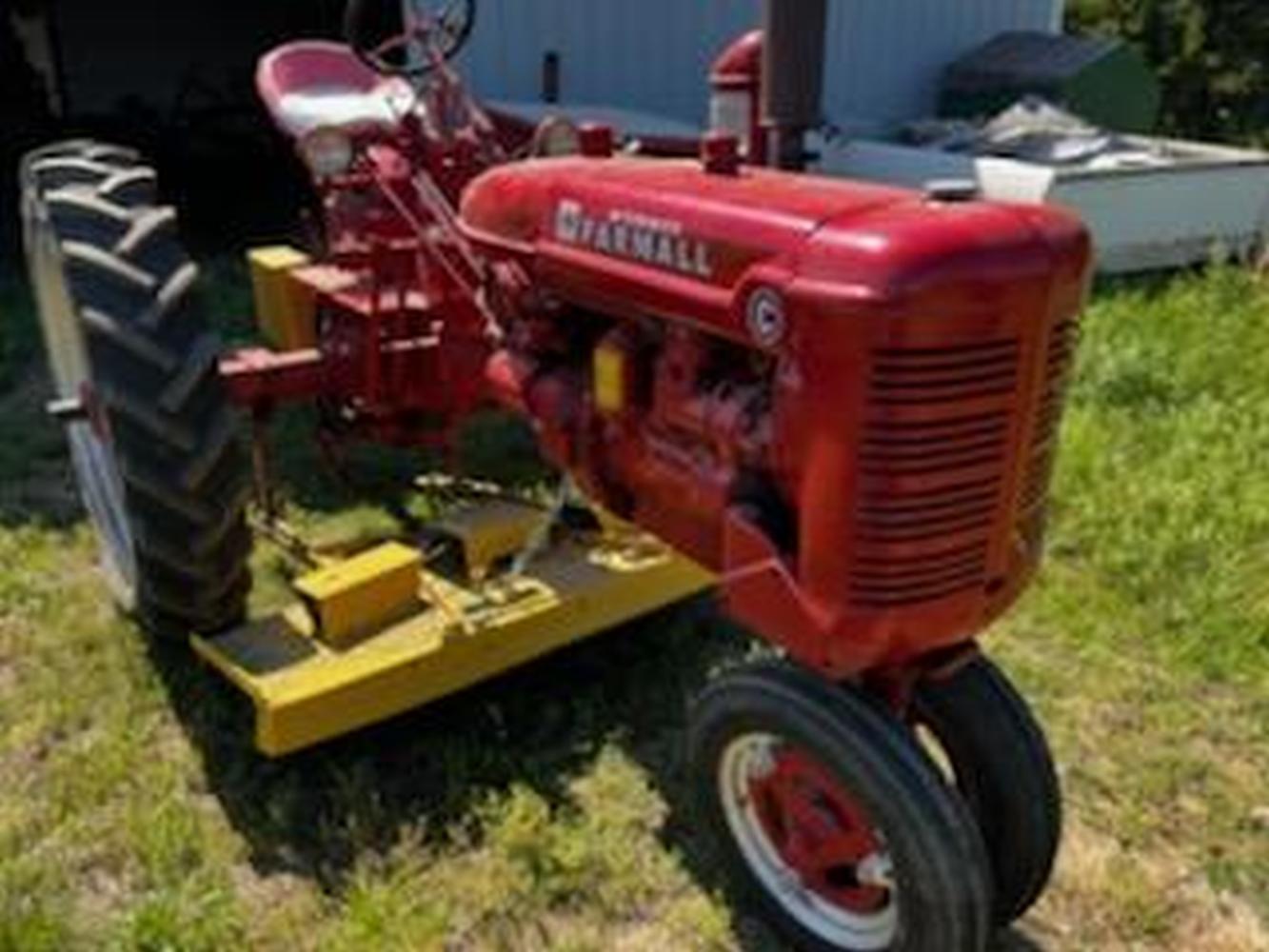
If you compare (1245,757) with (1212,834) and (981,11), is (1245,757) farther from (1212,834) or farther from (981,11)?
(981,11)

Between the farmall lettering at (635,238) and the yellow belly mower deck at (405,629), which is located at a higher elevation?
the farmall lettering at (635,238)

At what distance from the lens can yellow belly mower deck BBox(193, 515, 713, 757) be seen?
330 centimetres

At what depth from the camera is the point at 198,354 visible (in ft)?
11.4

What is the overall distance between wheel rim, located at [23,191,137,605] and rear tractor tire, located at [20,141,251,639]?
0.02 meters

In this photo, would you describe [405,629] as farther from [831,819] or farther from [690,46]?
[690,46]

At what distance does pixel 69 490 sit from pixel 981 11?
802cm

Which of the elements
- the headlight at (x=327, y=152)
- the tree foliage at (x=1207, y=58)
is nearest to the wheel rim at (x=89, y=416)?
the headlight at (x=327, y=152)

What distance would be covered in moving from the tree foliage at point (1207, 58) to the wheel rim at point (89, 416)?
12729mm

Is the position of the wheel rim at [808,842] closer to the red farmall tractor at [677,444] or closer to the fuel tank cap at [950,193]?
the red farmall tractor at [677,444]

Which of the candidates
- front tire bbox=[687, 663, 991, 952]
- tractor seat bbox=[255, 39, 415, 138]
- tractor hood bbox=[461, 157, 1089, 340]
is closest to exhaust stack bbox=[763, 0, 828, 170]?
tractor seat bbox=[255, 39, 415, 138]

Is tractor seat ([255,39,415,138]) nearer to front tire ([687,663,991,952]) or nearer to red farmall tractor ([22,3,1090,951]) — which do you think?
red farmall tractor ([22,3,1090,951])

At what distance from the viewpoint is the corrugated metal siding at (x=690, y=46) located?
28.9 feet

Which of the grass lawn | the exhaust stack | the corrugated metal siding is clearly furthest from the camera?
the corrugated metal siding

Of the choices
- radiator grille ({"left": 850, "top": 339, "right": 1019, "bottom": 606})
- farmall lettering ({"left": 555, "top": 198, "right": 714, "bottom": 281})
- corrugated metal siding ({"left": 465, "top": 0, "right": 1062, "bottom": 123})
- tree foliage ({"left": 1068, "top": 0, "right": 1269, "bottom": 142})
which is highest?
farmall lettering ({"left": 555, "top": 198, "right": 714, "bottom": 281})
